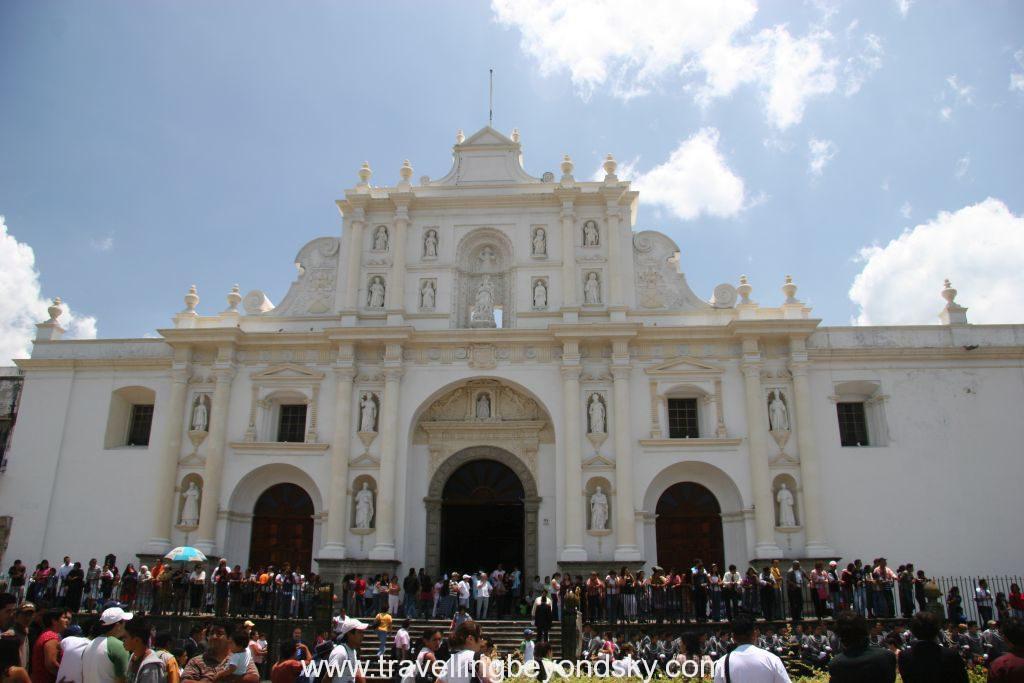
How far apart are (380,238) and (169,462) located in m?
9.32

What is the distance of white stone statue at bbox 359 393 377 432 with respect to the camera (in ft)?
75.6

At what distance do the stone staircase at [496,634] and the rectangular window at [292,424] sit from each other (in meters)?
7.99

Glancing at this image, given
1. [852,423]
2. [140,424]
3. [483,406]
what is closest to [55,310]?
[140,424]

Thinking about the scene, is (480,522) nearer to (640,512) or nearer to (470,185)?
(640,512)

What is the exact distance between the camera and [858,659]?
17.7ft

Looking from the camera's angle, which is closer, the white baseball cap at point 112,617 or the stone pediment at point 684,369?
the white baseball cap at point 112,617

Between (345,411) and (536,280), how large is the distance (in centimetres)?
706

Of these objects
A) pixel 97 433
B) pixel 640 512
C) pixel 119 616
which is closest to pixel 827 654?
pixel 640 512

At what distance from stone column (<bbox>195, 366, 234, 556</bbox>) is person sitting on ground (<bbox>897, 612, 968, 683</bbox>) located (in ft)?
65.6

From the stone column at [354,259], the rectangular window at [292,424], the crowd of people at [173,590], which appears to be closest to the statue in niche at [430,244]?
the stone column at [354,259]

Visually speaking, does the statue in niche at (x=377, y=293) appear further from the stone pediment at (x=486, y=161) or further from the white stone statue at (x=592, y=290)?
the white stone statue at (x=592, y=290)

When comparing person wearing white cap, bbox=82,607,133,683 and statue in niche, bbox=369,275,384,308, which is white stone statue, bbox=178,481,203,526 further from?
person wearing white cap, bbox=82,607,133,683

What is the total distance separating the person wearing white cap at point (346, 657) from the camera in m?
7.16

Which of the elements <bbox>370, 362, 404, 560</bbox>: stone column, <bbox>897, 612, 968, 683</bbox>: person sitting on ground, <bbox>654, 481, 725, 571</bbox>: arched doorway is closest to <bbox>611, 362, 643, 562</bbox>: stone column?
<bbox>654, 481, 725, 571</bbox>: arched doorway
